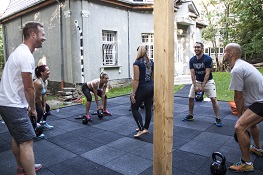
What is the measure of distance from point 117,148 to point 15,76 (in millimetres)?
2214

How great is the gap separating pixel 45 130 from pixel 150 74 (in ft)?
8.97

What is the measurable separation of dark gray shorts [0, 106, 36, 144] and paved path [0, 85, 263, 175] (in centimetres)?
92

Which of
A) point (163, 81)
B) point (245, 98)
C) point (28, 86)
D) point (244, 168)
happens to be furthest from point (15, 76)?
point (244, 168)

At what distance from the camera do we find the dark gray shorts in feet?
7.98

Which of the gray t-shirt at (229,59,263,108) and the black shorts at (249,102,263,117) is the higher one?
the gray t-shirt at (229,59,263,108)

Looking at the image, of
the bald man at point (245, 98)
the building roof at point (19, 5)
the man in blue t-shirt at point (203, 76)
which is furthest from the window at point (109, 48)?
the bald man at point (245, 98)

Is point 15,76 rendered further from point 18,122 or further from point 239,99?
point 239,99

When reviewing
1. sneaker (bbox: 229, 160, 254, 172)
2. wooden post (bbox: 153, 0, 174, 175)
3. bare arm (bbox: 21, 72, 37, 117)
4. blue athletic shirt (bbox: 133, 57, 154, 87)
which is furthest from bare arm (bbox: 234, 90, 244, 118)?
bare arm (bbox: 21, 72, 37, 117)

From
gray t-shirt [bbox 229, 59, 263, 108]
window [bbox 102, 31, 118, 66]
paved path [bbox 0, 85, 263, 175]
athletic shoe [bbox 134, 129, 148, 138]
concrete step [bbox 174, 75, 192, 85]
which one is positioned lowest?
paved path [bbox 0, 85, 263, 175]

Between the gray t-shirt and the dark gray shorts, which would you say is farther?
the gray t-shirt

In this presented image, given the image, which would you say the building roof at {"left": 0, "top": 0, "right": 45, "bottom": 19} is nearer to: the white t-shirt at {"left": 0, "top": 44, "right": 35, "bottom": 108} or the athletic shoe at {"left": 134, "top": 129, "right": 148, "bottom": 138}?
the athletic shoe at {"left": 134, "top": 129, "right": 148, "bottom": 138}

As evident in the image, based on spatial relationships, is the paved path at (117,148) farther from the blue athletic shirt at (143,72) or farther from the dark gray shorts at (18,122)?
the blue athletic shirt at (143,72)

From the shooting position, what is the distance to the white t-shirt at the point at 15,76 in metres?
2.40

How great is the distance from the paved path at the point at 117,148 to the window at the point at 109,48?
652 cm
